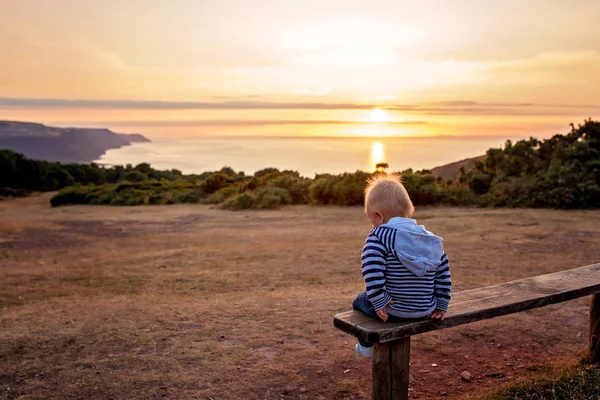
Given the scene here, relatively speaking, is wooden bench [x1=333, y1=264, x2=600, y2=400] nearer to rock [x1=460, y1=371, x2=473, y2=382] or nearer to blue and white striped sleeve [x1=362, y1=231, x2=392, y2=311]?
blue and white striped sleeve [x1=362, y1=231, x2=392, y2=311]

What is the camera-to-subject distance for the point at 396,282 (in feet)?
10.00

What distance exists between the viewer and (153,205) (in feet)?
61.2

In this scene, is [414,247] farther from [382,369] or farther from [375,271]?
[382,369]

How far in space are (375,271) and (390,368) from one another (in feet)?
1.85

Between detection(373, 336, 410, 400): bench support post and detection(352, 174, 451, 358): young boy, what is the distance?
6.3 inches

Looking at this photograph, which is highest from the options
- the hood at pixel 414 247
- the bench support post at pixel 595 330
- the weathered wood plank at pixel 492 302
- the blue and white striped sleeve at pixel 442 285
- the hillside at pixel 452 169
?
the hillside at pixel 452 169

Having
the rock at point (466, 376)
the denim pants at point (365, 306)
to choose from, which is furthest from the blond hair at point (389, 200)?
the rock at point (466, 376)

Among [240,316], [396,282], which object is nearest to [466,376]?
[396,282]

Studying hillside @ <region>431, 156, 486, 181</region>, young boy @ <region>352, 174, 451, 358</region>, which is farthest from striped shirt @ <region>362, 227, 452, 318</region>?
hillside @ <region>431, 156, 486, 181</region>

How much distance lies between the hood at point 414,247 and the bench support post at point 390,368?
43cm

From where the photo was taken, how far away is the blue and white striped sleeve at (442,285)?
315 centimetres

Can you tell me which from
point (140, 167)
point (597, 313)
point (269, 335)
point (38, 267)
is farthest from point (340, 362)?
point (140, 167)

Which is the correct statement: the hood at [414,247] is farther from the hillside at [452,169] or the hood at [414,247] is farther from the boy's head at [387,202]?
the hillside at [452,169]

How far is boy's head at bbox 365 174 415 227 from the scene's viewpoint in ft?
10.1
